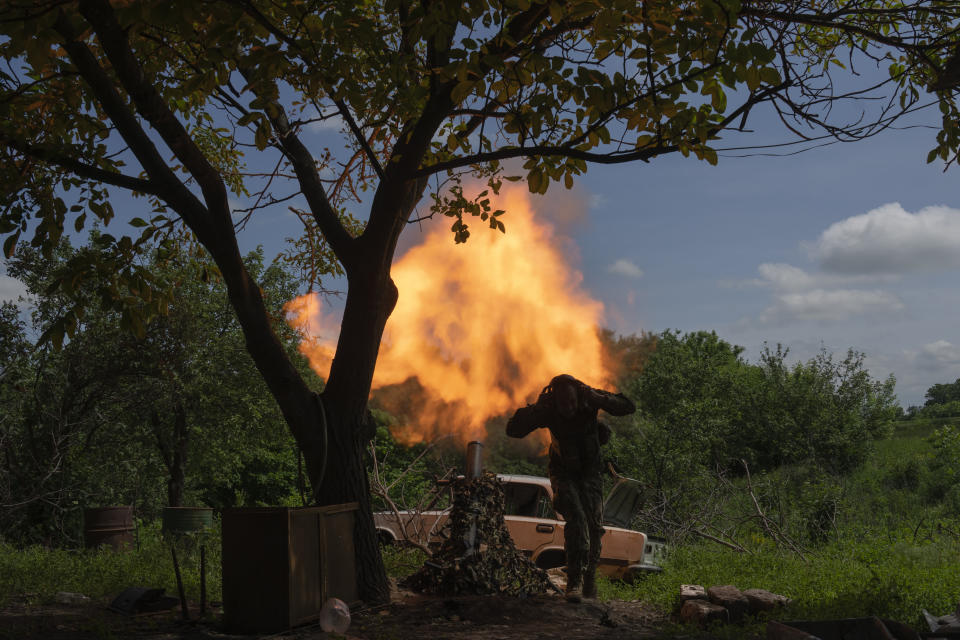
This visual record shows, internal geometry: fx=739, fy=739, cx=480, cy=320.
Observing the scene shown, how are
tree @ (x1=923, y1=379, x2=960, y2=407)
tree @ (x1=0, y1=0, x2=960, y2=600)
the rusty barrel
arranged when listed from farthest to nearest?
tree @ (x1=923, y1=379, x2=960, y2=407)
the rusty barrel
tree @ (x1=0, y1=0, x2=960, y2=600)

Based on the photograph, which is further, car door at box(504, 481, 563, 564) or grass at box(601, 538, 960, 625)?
car door at box(504, 481, 563, 564)

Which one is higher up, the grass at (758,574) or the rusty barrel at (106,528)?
the rusty barrel at (106,528)

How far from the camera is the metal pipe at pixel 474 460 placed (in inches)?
340

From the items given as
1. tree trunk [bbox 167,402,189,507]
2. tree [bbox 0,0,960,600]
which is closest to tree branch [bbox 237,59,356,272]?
tree [bbox 0,0,960,600]

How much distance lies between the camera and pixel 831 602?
7.52m

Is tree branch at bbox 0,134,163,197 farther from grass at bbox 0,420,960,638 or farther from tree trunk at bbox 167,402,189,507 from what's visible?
tree trunk at bbox 167,402,189,507

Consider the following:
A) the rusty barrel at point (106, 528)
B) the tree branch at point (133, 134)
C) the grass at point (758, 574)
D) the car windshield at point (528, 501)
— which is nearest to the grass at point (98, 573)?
the grass at point (758, 574)

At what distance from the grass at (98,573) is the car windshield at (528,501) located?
4.08 metres

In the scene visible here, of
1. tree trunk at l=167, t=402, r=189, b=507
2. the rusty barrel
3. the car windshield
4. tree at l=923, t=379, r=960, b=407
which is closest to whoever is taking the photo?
the car windshield

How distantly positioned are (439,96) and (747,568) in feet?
24.8

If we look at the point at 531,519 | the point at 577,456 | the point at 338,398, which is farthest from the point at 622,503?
the point at 338,398

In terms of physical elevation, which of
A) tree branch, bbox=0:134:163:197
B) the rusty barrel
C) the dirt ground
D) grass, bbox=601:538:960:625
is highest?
tree branch, bbox=0:134:163:197

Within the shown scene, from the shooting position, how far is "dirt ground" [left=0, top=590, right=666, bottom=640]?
6324 millimetres

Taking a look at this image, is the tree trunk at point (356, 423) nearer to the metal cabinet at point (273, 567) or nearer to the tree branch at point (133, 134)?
the metal cabinet at point (273, 567)
